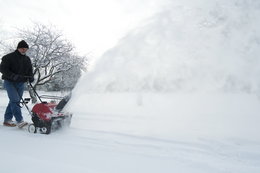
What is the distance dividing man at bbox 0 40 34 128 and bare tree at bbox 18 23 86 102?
11.3 m

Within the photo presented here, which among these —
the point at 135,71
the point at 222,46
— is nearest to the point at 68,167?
the point at 135,71

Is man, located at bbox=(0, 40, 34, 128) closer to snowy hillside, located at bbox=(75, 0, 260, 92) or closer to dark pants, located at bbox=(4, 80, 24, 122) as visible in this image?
dark pants, located at bbox=(4, 80, 24, 122)

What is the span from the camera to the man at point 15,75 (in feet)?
14.9

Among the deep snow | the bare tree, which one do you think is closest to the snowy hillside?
the deep snow

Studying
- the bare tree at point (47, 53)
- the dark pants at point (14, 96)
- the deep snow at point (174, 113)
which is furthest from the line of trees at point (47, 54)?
the dark pants at point (14, 96)

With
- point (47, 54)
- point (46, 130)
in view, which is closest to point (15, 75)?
point (46, 130)

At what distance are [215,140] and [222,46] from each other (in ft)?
14.7

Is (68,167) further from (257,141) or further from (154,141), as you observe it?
(257,141)

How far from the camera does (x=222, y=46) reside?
24.9 ft

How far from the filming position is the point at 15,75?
4449mm

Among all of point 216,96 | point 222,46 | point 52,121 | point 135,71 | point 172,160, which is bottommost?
point 172,160

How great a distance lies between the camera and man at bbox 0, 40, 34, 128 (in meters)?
4.55

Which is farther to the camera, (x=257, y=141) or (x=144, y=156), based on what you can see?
(x=257, y=141)

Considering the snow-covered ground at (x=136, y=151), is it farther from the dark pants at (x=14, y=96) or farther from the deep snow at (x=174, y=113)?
the dark pants at (x=14, y=96)
